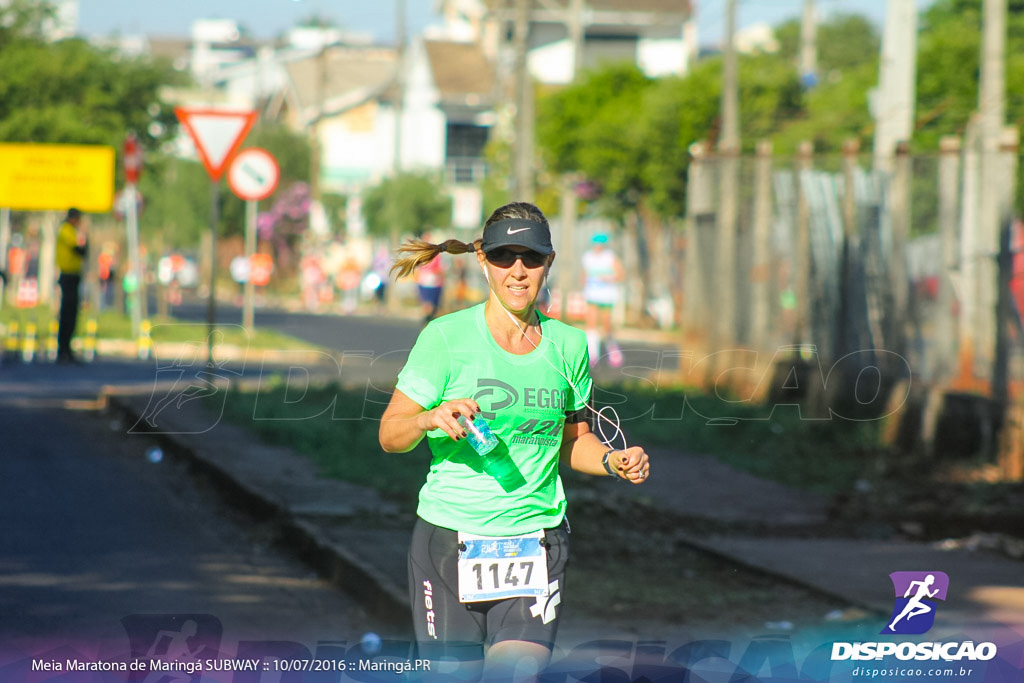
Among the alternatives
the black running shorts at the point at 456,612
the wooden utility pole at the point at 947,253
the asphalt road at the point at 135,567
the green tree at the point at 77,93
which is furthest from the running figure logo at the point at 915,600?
the green tree at the point at 77,93

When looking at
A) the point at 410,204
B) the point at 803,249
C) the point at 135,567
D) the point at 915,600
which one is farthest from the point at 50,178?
the point at 410,204

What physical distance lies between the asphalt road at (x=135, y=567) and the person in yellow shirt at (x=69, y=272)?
25.3ft

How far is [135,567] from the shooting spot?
816 centimetres

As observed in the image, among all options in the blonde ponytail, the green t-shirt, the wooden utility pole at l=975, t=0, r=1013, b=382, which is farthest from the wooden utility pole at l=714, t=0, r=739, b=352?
the green t-shirt

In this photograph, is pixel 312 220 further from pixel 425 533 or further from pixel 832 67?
pixel 425 533

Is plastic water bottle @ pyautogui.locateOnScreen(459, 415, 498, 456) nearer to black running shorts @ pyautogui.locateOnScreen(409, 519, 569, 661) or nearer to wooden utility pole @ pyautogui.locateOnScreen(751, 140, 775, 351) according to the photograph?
black running shorts @ pyautogui.locateOnScreen(409, 519, 569, 661)

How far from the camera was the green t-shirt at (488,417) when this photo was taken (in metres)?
4.21

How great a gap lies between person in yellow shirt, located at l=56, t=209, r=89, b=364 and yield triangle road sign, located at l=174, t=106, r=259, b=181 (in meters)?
4.14

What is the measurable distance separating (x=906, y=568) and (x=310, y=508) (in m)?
3.59

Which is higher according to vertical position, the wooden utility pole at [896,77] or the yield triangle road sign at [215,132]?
the wooden utility pole at [896,77]

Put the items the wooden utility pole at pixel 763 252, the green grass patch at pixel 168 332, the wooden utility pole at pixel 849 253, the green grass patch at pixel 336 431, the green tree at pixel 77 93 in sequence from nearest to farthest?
the green grass patch at pixel 336 431
the wooden utility pole at pixel 849 253
the wooden utility pole at pixel 763 252
the green grass patch at pixel 168 332
the green tree at pixel 77 93

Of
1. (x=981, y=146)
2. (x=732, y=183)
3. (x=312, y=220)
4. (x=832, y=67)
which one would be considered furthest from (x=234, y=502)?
(x=832, y=67)

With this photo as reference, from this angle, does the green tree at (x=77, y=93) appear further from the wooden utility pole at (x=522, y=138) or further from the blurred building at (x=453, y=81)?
the blurred building at (x=453, y=81)

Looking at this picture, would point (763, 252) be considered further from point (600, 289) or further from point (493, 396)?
point (493, 396)
